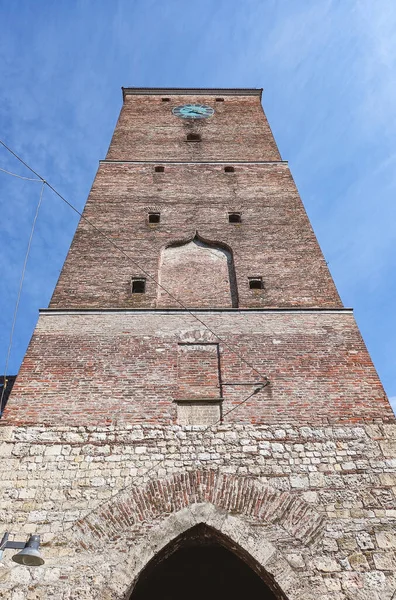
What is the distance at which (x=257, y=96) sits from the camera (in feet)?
55.7

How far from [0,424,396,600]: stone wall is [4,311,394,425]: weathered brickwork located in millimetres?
279

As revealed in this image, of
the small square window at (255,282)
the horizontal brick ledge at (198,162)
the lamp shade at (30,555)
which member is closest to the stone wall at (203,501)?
the lamp shade at (30,555)

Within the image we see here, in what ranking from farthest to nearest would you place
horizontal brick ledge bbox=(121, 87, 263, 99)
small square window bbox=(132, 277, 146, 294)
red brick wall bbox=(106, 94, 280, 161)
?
horizontal brick ledge bbox=(121, 87, 263, 99), red brick wall bbox=(106, 94, 280, 161), small square window bbox=(132, 277, 146, 294)

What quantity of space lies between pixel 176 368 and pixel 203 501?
1.89m

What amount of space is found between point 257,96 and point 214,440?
45.3 feet

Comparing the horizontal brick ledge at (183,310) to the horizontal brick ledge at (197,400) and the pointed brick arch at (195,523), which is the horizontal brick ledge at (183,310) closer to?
the horizontal brick ledge at (197,400)

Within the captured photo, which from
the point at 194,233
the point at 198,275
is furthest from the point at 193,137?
the point at 198,275

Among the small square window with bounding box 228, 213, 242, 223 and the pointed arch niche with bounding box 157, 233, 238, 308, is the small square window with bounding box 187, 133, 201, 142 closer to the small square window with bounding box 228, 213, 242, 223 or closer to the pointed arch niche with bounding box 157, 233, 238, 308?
the small square window with bounding box 228, 213, 242, 223

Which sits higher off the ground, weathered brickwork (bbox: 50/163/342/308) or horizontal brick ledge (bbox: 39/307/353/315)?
weathered brickwork (bbox: 50/163/342/308)

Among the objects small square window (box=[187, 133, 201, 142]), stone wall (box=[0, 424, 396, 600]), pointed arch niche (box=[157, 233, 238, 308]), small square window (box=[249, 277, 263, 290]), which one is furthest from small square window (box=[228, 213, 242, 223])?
stone wall (box=[0, 424, 396, 600])

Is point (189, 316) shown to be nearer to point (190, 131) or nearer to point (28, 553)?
point (28, 553)

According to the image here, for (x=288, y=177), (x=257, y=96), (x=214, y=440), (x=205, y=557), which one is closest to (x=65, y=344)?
(x=214, y=440)

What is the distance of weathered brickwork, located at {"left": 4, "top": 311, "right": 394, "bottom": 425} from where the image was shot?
6.40m

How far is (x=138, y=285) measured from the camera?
860cm
